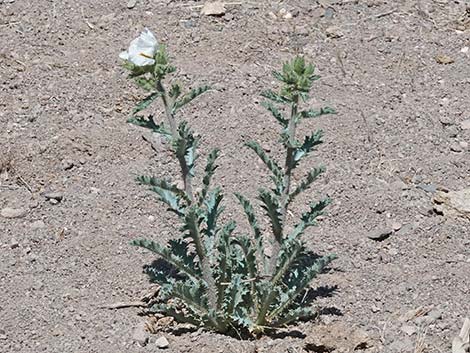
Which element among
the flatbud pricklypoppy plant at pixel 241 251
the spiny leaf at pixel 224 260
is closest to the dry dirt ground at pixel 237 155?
the flatbud pricklypoppy plant at pixel 241 251

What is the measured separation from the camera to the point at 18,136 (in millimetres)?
4727

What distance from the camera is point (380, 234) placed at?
13.7 feet

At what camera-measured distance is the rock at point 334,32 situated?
5.33m

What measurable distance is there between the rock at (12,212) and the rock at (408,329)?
1.68 metres

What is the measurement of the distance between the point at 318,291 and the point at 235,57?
1644mm

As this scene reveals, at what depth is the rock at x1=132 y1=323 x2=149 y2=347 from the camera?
3.72 metres

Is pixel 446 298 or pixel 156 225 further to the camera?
pixel 156 225

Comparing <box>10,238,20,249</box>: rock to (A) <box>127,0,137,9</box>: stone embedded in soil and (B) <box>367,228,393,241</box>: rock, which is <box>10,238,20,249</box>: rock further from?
(A) <box>127,0,137,9</box>: stone embedded in soil

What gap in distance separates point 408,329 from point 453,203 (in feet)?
2.62

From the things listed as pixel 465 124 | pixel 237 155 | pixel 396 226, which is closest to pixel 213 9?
pixel 237 155

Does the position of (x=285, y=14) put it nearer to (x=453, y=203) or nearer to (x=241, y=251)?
(x=453, y=203)

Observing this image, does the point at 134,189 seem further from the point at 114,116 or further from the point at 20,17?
the point at 20,17

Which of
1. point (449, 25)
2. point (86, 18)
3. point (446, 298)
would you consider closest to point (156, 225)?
point (446, 298)

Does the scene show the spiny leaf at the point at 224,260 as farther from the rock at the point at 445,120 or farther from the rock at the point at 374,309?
the rock at the point at 445,120
